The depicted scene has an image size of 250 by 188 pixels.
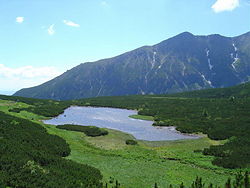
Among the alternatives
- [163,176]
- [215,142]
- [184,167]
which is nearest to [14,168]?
[163,176]

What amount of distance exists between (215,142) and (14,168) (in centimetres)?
→ 3795

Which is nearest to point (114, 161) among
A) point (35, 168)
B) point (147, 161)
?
point (147, 161)

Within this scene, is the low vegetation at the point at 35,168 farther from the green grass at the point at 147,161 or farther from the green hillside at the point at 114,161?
the green grass at the point at 147,161

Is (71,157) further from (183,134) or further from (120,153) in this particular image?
(183,134)

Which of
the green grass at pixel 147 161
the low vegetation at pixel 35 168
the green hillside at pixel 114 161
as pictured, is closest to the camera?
the low vegetation at pixel 35 168

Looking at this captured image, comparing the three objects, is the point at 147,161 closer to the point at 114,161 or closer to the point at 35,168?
the point at 114,161

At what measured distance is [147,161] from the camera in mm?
34094

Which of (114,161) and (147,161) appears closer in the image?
(114,161)

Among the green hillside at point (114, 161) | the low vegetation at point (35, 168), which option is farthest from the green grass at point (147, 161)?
the low vegetation at point (35, 168)

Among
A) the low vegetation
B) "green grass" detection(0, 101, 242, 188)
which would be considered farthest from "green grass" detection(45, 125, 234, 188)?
the low vegetation

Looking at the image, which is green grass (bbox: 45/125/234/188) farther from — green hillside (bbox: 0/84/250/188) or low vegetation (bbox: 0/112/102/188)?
low vegetation (bbox: 0/112/102/188)

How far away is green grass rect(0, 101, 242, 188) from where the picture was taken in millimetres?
27672

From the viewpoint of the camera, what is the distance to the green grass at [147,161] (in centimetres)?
2767

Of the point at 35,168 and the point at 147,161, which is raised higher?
the point at 35,168
